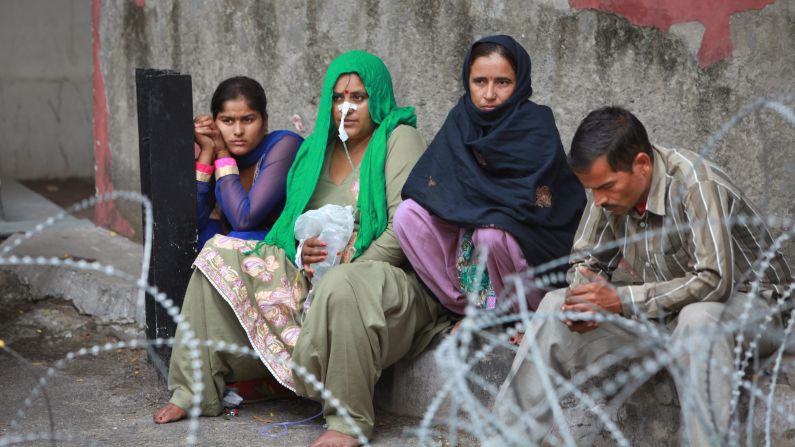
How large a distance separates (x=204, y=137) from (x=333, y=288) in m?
1.05

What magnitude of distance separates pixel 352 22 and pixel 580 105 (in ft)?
4.39

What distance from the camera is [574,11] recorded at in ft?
13.9

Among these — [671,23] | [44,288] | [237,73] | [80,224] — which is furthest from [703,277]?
[80,224]

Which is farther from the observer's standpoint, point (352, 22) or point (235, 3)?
point (235, 3)

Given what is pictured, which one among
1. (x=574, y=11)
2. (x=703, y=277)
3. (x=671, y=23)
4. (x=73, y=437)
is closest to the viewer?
(x=703, y=277)

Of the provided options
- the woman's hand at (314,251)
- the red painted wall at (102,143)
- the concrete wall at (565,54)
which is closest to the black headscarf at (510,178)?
the woman's hand at (314,251)

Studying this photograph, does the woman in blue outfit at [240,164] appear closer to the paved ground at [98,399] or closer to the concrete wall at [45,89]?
the paved ground at [98,399]

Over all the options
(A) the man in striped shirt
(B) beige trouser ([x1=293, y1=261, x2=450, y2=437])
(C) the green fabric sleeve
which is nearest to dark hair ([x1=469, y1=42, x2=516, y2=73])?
(C) the green fabric sleeve

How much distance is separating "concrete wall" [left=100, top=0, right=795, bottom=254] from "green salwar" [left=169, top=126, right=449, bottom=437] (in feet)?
2.44

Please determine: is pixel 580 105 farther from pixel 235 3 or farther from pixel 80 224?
pixel 80 224

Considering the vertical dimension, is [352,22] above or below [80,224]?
above

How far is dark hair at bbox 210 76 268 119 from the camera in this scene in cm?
428

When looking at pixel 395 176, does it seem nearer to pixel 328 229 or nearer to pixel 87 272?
pixel 328 229

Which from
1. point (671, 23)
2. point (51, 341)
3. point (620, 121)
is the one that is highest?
point (671, 23)
